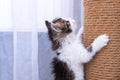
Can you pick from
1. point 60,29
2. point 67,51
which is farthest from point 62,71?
point 60,29

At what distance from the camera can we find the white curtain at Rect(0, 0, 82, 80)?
1527 mm

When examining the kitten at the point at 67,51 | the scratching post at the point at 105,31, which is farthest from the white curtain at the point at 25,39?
the scratching post at the point at 105,31

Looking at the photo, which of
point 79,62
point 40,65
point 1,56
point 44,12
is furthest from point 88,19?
point 1,56

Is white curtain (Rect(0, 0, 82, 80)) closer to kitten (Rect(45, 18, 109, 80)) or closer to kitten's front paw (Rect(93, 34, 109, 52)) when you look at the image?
kitten (Rect(45, 18, 109, 80))

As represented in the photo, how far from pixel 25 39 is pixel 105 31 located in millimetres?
467

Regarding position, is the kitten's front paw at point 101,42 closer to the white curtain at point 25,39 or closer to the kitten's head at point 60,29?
the kitten's head at point 60,29

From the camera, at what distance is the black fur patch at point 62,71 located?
54.6 inches

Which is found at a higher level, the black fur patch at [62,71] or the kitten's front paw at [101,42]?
the kitten's front paw at [101,42]

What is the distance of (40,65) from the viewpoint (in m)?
1.61

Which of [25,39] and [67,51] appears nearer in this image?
[67,51]

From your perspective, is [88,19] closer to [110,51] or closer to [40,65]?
[110,51]

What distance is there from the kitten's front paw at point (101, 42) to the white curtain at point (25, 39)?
0.38 metres

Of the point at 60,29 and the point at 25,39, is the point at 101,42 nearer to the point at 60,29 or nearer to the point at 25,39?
the point at 60,29

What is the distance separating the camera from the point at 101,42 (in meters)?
1.31
